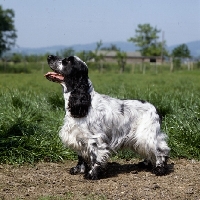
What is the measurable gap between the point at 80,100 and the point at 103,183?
114 cm

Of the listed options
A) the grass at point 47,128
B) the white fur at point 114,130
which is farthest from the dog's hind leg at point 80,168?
the grass at point 47,128

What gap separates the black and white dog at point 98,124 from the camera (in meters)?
6.74

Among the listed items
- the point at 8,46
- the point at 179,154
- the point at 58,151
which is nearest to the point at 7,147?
the point at 58,151

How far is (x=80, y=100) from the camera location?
22.1ft

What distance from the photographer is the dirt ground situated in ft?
19.7

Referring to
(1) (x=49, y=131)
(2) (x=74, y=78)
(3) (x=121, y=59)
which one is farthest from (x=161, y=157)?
(3) (x=121, y=59)

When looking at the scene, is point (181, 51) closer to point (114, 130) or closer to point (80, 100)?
point (114, 130)

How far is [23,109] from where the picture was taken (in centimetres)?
960

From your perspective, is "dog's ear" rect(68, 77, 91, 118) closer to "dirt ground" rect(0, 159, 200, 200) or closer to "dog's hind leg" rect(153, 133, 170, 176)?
"dirt ground" rect(0, 159, 200, 200)

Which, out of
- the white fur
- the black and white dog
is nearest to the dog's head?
the black and white dog

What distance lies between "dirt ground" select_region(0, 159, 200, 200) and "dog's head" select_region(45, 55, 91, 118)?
972 mm

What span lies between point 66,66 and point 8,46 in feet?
157

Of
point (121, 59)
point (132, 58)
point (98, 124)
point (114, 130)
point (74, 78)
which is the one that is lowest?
point (132, 58)

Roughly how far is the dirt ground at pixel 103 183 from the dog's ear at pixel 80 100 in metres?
0.92
